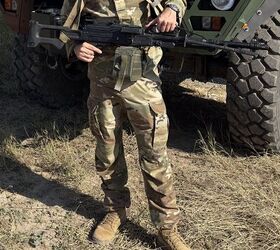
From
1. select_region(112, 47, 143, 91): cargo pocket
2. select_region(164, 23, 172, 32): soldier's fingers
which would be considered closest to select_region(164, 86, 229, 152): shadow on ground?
select_region(112, 47, 143, 91): cargo pocket

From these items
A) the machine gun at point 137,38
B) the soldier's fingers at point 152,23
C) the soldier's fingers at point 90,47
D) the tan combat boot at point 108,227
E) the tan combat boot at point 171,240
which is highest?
the soldier's fingers at point 152,23

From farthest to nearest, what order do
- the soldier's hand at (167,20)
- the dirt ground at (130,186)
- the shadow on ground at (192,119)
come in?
the shadow on ground at (192,119), the dirt ground at (130,186), the soldier's hand at (167,20)

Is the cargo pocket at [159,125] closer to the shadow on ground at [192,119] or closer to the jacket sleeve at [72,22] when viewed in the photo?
the jacket sleeve at [72,22]

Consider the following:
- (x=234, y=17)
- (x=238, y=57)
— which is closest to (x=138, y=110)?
(x=234, y=17)

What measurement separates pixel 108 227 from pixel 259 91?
1.27 m

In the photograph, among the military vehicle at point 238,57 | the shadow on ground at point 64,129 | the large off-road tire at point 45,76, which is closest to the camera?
the military vehicle at point 238,57

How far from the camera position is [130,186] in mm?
3770

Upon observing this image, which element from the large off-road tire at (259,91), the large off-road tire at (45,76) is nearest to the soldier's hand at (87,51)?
the large off-road tire at (259,91)

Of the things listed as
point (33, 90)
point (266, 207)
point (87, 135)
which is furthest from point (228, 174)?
point (33, 90)

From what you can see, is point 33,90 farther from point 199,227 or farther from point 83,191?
point 199,227

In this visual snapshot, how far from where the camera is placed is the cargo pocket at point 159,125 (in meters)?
2.93

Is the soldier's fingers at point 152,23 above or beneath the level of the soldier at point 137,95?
above

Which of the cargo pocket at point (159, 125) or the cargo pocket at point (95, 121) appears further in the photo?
the cargo pocket at point (95, 121)

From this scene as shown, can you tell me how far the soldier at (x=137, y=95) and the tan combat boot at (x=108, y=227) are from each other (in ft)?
0.85
